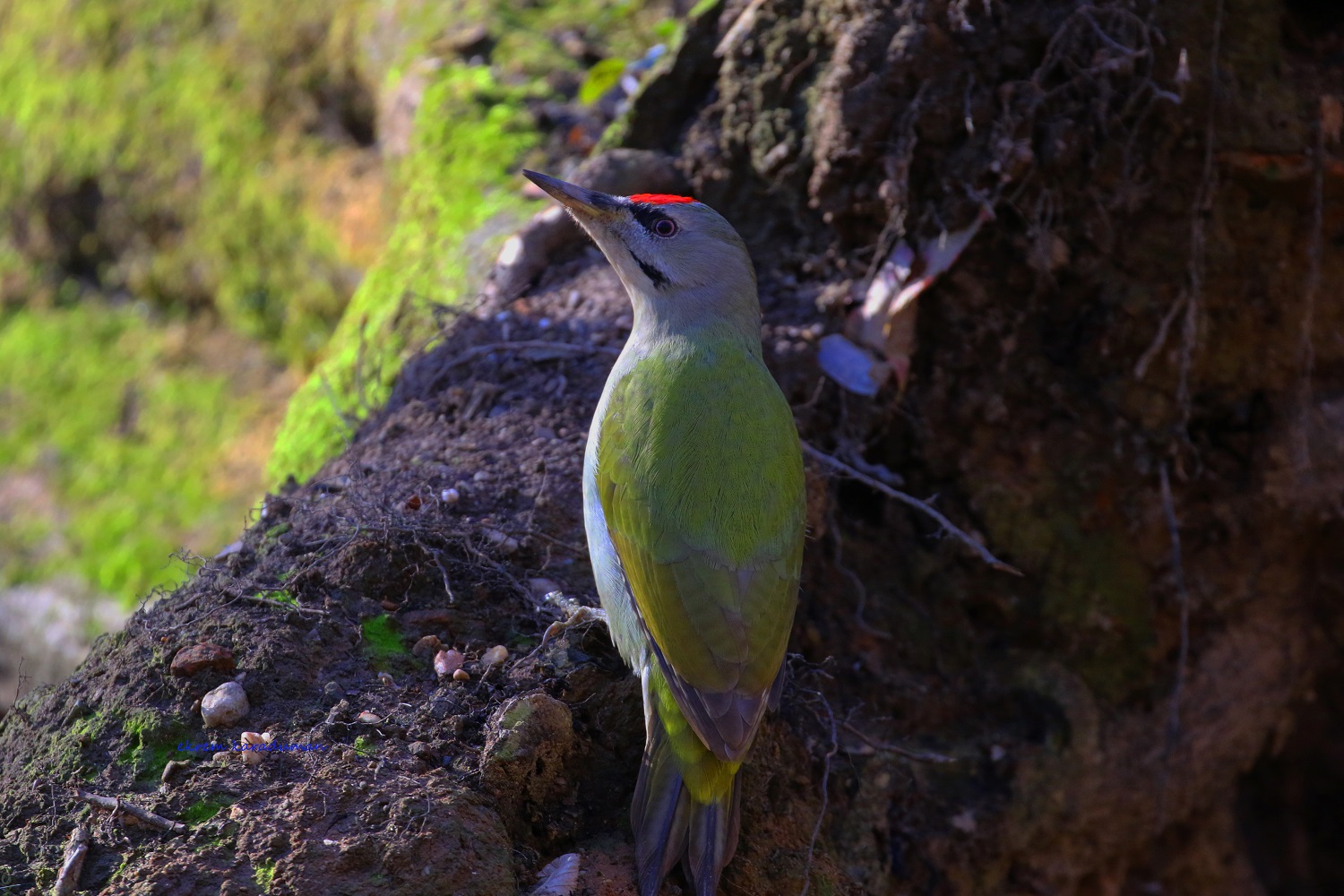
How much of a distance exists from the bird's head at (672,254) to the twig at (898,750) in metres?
1.28

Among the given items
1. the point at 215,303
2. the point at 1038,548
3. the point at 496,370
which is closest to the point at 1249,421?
the point at 1038,548

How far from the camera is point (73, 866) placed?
2357 mm

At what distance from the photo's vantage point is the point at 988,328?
4227mm

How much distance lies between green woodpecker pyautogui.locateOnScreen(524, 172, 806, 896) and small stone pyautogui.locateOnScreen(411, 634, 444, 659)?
46 cm

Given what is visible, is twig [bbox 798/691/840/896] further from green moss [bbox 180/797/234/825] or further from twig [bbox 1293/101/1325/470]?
twig [bbox 1293/101/1325/470]

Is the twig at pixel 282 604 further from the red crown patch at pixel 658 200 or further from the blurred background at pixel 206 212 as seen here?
the blurred background at pixel 206 212

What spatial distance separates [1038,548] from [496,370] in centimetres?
215

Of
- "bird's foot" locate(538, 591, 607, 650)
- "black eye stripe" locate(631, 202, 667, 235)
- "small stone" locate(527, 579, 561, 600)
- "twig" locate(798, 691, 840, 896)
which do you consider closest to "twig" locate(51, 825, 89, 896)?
"bird's foot" locate(538, 591, 607, 650)

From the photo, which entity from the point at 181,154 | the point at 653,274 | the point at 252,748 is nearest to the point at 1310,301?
the point at 653,274

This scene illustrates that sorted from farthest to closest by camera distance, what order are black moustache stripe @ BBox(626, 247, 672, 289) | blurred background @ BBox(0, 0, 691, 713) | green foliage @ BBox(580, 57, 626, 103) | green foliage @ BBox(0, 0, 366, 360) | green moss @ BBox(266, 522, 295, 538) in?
green foliage @ BBox(0, 0, 366, 360), blurred background @ BBox(0, 0, 691, 713), green foliage @ BBox(580, 57, 626, 103), black moustache stripe @ BBox(626, 247, 672, 289), green moss @ BBox(266, 522, 295, 538)

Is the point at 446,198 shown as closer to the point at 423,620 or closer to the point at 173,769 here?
the point at 423,620

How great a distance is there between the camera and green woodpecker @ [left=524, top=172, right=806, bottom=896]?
273cm

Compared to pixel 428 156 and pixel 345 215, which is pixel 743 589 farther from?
pixel 345 215

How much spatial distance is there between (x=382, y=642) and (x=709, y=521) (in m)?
0.92
